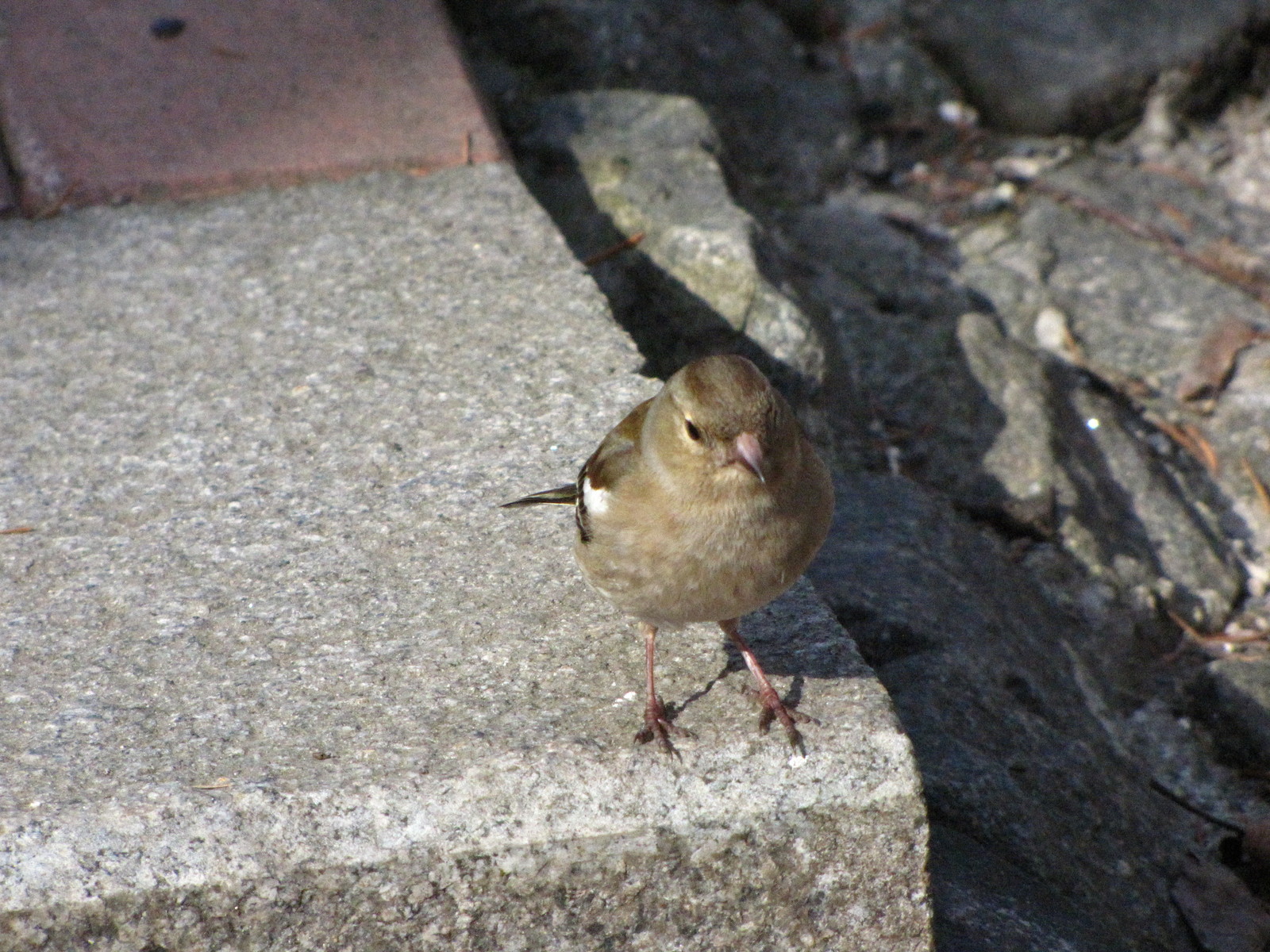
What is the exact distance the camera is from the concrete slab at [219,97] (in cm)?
372

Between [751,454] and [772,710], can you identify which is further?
[751,454]

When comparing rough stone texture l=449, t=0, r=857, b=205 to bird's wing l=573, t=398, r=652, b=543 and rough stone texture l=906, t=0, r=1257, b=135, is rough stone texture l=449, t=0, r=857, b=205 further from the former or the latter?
bird's wing l=573, t=398, r=652, b=543

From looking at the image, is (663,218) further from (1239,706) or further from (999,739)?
(1239,706)

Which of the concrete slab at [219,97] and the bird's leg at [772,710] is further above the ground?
the bird's leg at [772,710]

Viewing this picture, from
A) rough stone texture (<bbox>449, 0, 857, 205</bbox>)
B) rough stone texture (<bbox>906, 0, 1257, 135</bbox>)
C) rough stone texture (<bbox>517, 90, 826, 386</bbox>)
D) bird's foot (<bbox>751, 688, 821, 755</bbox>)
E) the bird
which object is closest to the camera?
bird's foot (<bbox>751, 688, 821, 755</bbox>)

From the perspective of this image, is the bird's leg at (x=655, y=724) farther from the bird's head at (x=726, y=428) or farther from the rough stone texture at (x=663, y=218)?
the rough stone texture at (x=663, y=218)

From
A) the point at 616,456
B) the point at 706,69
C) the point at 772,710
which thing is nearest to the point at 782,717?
the point at 772,710

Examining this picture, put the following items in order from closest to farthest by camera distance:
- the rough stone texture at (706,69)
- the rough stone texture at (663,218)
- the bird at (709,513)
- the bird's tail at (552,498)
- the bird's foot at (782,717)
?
the bird's foot at (782,717) → the bird at (709,513) → the bird's tail at (552,498) → the rough stone texture at (663,218) → the rough stone texture at (706,69)

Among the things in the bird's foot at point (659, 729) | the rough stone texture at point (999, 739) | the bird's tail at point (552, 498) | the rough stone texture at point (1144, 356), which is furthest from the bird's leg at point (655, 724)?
the rough stone texture at point (1144, 356)

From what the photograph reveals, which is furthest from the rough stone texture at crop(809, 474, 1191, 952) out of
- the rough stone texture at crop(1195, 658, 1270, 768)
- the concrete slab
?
the concrete slab

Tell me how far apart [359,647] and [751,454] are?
0.81 meters

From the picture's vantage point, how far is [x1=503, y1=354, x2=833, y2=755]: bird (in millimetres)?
2393

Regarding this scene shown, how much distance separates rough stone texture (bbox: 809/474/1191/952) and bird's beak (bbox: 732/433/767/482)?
0.80 meters

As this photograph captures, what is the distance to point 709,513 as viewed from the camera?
244 centimetres
